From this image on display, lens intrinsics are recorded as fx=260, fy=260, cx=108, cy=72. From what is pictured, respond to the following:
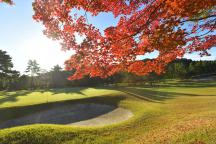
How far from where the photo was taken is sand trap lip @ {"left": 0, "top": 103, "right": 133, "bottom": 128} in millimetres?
22391

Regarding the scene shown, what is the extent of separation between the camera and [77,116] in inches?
960

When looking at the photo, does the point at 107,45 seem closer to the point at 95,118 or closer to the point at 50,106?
the point at 95,118

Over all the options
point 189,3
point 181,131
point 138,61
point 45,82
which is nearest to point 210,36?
point 138,61

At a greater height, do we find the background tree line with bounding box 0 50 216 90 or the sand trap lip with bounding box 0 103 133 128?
the background tree line with bounding box 0 50 216 90

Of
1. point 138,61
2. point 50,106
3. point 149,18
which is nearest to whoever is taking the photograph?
point 149,18

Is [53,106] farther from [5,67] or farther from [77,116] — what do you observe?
[5,67]

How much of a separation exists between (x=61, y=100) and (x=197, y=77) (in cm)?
7508

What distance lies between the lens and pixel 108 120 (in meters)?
21.8

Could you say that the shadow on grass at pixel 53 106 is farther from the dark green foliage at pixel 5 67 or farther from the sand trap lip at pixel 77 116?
the dark green foliage at pixel 5 67

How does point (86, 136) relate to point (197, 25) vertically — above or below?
below

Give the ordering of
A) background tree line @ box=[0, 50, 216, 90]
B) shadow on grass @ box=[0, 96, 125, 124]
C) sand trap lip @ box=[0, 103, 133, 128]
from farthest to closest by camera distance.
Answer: background tree line @ box=[0, 50, 216, 90] < shadow on grass @ box=[0, 96, 125, 124] < sand trap lip @ box=[0, 103, 133, 128]

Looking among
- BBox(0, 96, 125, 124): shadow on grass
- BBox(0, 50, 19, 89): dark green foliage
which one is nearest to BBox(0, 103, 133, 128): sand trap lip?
BBox(0, 96, 125, 124): shadow on grass

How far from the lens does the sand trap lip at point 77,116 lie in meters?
22.4

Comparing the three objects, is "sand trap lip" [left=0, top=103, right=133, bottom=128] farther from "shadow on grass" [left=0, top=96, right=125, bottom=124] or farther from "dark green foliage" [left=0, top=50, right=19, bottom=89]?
"dark green foliage" [left=0, top=50, right=19, bottom=89]
